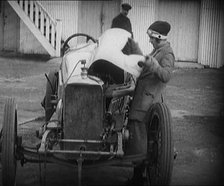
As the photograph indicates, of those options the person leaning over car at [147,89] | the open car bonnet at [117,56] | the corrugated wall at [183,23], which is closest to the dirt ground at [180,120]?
the person leaning over car at [147,89]

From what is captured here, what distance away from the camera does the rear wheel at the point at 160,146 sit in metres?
6.02

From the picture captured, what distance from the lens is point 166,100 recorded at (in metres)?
13.6

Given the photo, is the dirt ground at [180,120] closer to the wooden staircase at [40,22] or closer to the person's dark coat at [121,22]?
the wooden staircase at [40,22]

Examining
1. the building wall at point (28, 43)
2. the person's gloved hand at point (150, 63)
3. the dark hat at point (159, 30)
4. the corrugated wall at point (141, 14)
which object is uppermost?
the corrugated wall at point (141, 14)

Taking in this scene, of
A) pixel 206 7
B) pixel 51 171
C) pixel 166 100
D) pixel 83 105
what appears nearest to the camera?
pixel 83 105

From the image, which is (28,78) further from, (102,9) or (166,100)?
(102,9)

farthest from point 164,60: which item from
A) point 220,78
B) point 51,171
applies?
point 220,78

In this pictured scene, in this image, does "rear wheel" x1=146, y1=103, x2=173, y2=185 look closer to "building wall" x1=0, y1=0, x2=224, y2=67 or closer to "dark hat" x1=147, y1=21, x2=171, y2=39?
"dark hat" x1=147, y1=21, x2=171, y2=39

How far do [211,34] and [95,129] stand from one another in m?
15.1

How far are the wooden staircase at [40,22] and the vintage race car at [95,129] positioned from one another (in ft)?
43.8

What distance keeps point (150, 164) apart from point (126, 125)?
72 cm

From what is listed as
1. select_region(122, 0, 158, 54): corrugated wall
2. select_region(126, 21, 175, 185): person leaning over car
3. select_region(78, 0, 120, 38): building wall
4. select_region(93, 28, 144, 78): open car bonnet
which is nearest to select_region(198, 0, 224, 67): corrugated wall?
select_region(122, 0, 158, 54): corrugated wall

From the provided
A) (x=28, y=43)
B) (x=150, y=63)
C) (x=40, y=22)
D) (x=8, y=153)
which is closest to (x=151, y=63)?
(x=150, y=63)

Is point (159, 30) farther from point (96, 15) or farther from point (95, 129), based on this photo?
point (96, 15)
